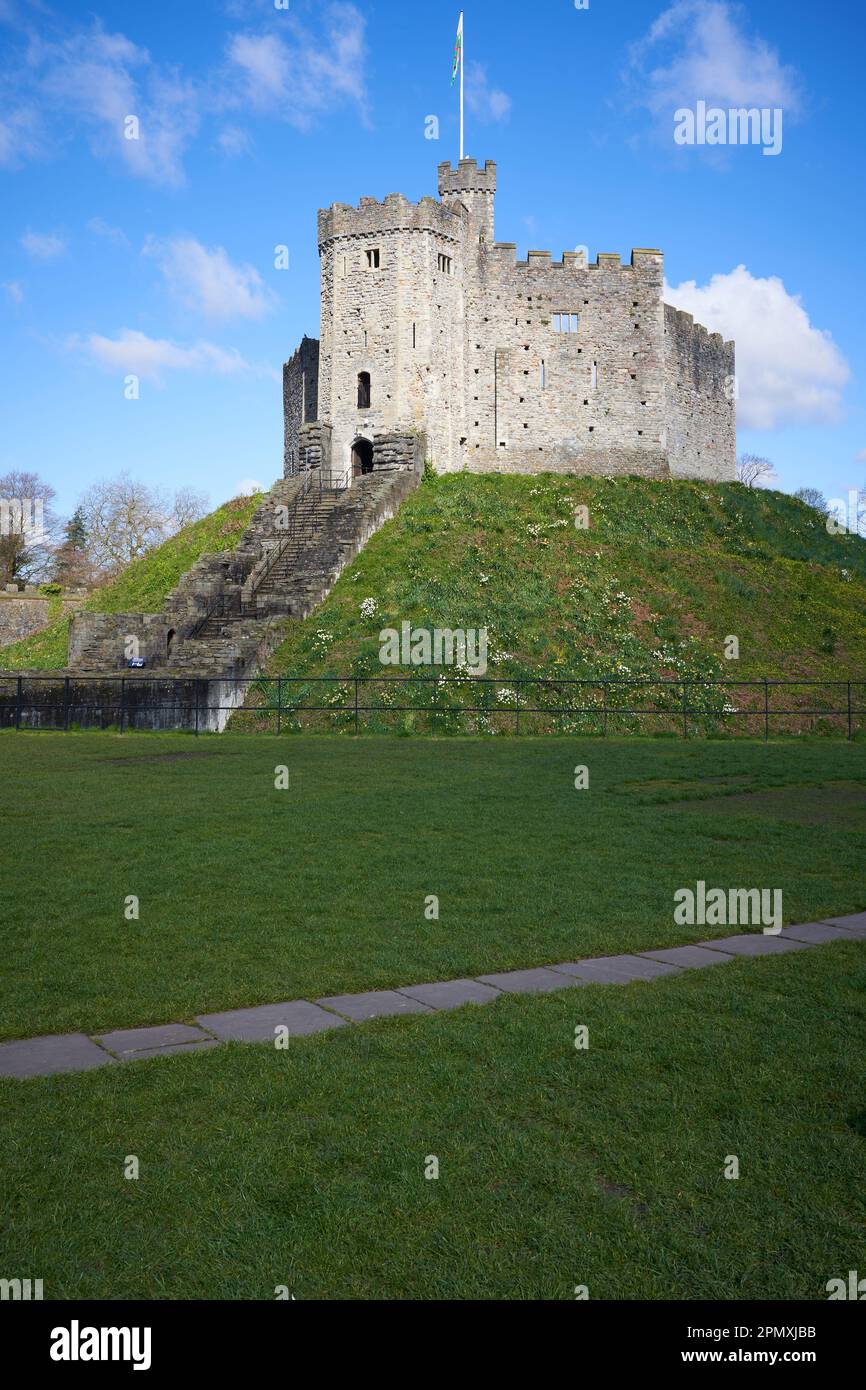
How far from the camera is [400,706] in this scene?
2575 centimetres

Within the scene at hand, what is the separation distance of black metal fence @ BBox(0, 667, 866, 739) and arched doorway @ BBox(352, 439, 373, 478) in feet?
46.8

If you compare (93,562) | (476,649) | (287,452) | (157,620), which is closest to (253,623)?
(157,620)

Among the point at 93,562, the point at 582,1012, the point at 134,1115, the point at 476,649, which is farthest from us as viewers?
the point at 93,562

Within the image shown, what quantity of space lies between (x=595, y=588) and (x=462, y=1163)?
92.7 ft

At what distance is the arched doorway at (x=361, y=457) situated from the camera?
39.0 metres

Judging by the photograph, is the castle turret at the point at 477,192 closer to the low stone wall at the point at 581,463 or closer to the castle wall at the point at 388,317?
the castle wall at the point at 388,317

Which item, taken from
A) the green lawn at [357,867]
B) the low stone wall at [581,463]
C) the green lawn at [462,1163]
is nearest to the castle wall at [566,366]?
the low stone wall at [581,463]

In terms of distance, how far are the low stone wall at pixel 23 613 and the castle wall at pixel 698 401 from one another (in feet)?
90.9

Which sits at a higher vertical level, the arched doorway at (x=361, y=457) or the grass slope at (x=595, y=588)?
the arched doorway at (x=361, y=457)

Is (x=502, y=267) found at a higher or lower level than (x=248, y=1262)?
higher

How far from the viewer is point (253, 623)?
29.5m

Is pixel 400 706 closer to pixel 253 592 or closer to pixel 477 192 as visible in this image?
pixel 253 592

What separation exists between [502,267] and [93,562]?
4078 cm
